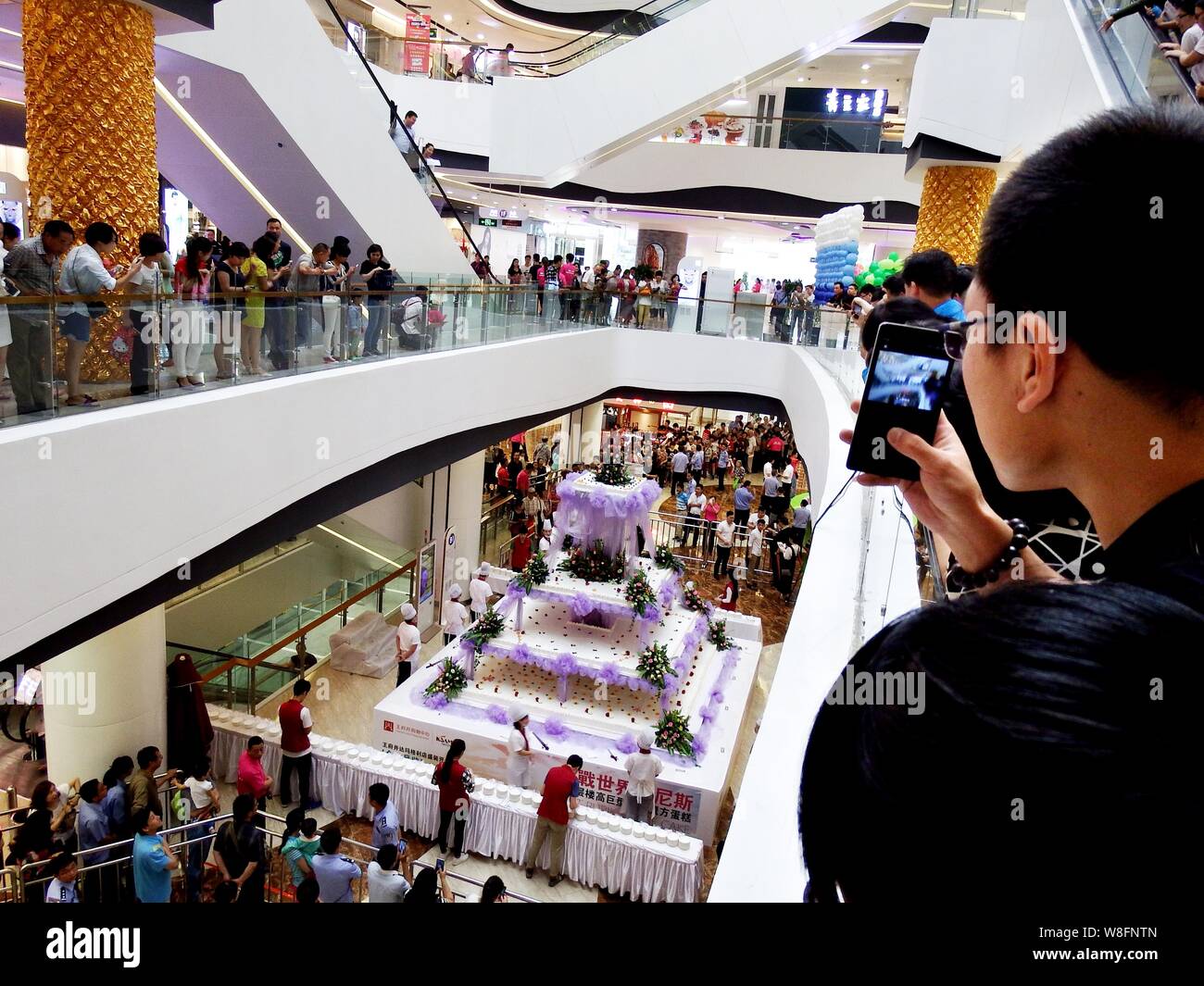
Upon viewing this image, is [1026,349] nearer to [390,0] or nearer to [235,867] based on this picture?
[235,867]

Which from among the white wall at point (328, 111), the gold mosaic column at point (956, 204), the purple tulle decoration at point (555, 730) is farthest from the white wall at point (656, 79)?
the purple tulle decoration at point (555, 730)

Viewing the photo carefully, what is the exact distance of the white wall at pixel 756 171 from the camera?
851 inches

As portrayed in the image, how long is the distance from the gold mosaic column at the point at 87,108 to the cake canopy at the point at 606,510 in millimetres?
5981

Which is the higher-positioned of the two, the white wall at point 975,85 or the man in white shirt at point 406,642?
the white wall at point 975,85

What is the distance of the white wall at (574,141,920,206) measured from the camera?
21.6m

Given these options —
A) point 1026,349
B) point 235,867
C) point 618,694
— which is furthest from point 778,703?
point 618,694

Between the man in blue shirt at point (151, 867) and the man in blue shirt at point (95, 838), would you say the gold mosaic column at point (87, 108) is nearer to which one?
the man in blue shirt at point (95, 838)

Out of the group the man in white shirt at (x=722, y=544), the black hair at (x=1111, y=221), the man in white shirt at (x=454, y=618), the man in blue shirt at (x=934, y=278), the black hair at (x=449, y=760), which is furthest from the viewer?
the man in white shirt at (x=722, y=544)

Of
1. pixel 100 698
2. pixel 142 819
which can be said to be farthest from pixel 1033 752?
pixel 100 698

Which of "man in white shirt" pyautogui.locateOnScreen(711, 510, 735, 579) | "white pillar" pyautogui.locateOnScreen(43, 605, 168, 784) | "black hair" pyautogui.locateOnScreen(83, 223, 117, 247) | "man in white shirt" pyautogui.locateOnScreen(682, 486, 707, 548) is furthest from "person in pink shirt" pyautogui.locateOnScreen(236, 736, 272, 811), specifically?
"man in white shirt" pyautogui.locateOnScreen(682, 486, 707, 548)

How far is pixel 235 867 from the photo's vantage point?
6402mm

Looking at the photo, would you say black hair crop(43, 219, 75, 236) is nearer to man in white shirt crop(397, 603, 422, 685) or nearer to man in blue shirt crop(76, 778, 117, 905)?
man in blue shirt crop(76, 778, 117, 905)

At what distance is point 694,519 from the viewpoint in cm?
1714
